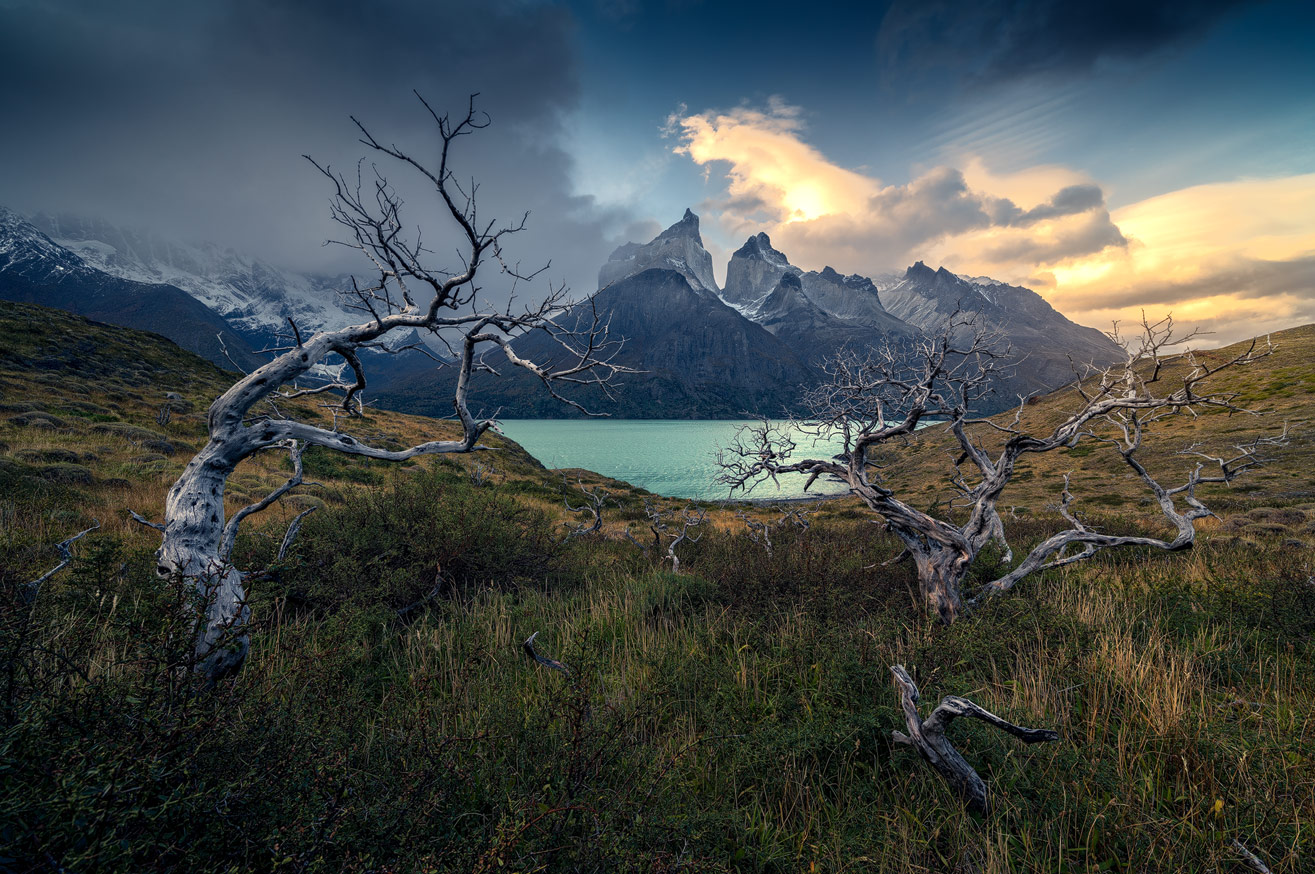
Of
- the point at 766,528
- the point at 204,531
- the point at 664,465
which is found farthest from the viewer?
the point at 664,465

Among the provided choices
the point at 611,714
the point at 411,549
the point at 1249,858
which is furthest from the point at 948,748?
the point at 411,549

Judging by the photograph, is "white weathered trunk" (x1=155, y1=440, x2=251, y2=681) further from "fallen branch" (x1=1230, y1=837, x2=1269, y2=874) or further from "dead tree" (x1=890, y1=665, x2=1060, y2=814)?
"fallen branch" (x1=1230, y1=837, x2=1269, y2=874)

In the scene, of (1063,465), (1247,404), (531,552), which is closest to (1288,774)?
(531,552)

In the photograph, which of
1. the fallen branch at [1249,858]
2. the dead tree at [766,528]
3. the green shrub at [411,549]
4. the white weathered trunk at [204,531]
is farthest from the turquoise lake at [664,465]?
the fallen branch at [1249,858]

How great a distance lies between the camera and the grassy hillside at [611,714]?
1.88m

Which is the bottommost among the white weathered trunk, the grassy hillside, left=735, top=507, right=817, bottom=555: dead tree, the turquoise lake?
the turquoise lake

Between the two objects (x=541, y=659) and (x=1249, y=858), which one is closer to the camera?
(x=1249, y=858)

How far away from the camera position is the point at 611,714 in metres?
3.47

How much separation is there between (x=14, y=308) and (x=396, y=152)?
60325 mm

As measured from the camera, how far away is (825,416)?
27.5 ft

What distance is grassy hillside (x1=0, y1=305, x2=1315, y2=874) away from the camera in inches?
73.9

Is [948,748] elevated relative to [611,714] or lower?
elevated

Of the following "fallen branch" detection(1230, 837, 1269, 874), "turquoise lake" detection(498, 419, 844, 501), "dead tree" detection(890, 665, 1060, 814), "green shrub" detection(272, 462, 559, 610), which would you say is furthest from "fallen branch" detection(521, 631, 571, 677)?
"turquoise lake" detection(498, 419, 844, 501)

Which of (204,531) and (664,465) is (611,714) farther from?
(664,465)
